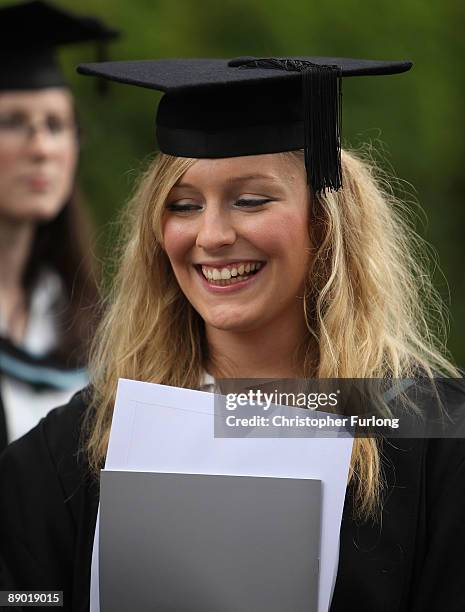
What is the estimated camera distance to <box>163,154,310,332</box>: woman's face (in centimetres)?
197

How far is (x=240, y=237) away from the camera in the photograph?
78.2 inches

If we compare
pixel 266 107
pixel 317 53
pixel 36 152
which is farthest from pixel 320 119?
pixel 317 53

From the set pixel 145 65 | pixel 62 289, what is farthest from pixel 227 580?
pixel 62 289

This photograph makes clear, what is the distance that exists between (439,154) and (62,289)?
1.62m

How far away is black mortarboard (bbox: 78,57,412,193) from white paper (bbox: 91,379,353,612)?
48 centimetres

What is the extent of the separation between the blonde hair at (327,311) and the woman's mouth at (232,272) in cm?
13

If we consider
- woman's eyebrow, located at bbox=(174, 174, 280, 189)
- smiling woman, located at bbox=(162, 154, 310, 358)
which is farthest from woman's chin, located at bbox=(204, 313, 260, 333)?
woman's eyebrow, located at bbox=(174, 174, 280, 189)

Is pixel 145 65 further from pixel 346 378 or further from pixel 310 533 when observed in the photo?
pixel 310 533

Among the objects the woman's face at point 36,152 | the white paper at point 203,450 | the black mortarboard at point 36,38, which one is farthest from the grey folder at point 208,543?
the black mortarboard at point 36,38

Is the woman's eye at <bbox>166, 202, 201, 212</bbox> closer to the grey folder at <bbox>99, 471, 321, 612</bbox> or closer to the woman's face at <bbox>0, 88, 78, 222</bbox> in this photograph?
the grey folder at <bbox>99, 471, 321, 612</bbox>

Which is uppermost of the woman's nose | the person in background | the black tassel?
the person in background

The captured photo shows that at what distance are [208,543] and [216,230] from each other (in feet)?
1.90

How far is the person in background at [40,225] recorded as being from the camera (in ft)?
12.7

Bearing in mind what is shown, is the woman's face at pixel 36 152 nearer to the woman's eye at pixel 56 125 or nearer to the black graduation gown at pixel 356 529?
the woman's eye at pixel 56 125
